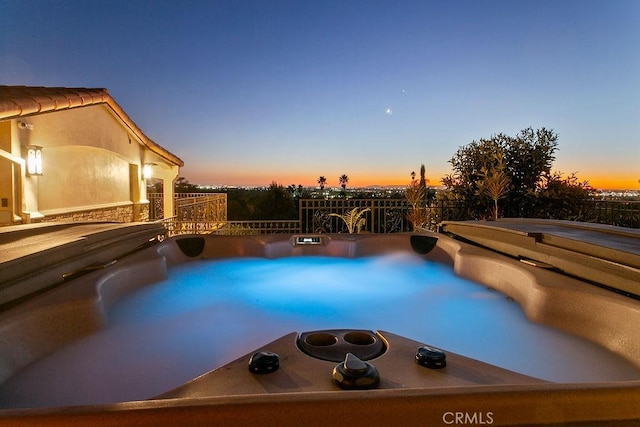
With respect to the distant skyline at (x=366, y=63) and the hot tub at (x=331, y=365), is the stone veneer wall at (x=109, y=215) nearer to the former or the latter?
the distant skyline at (x=366, y=63)

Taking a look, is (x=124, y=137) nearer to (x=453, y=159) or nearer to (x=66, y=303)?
(x=66, y=303)

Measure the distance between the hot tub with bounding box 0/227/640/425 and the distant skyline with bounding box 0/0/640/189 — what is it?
15.1ft

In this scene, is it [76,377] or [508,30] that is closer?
[76,377]

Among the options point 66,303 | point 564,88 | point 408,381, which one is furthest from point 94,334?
point 564,88

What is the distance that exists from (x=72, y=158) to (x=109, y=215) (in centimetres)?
129

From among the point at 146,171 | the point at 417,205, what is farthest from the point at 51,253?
the point at 146,171

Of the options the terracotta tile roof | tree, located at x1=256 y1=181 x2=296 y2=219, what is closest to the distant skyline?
the terracotta tile roof

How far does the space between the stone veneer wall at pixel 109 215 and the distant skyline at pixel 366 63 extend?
244cm

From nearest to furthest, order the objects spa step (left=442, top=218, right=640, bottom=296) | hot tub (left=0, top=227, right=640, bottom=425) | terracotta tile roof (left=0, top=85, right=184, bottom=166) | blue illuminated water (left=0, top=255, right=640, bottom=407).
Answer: hot tub (left=0, top=227, right=640, bottom=425)
blue illuminated water (left=0, top=255, right=640, bottom=407)
spa step (left=442, top=218, right=640, bottom=296)
terracotta tile roof (left=0, top=85, right=184, bottom=166)

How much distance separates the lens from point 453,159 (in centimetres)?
754

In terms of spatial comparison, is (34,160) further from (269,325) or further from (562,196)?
(562,196)

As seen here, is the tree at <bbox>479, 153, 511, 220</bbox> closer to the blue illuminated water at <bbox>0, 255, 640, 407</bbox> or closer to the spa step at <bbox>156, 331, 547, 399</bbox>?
the blue illuminated water at <bbox>0, 255, 640, 407</bbox>

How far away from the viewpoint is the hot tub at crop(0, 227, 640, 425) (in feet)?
2.45

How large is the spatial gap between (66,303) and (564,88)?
8.47 metres
